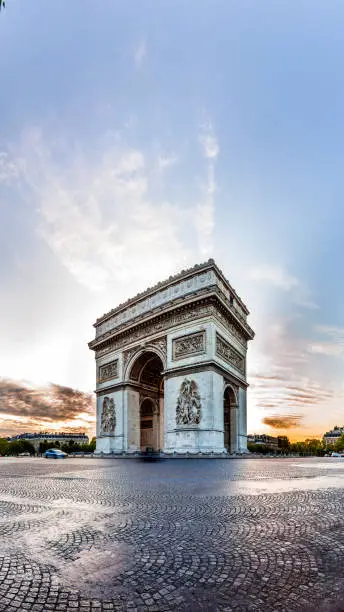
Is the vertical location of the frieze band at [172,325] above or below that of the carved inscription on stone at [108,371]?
above

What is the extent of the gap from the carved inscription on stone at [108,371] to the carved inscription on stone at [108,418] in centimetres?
194

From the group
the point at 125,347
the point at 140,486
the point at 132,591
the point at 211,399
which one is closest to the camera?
the point at 132,591

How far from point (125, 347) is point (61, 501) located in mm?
25964

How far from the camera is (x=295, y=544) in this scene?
4.21 m

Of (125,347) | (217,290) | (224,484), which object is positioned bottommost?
(224,484)

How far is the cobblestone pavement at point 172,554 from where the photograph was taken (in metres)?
2.83

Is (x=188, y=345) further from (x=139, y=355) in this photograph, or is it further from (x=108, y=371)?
(x=108, y=371)

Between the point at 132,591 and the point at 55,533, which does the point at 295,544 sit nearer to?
the point at 132,591

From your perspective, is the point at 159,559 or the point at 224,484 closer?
the point at 159,559

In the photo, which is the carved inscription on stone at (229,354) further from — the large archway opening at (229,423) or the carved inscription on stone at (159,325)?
the large archway opening at (229,423)

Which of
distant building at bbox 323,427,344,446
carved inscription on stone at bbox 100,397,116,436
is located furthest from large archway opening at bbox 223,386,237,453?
distant building at bbox 323,427,344,446

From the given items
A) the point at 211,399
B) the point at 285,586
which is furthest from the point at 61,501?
the point at 211,399

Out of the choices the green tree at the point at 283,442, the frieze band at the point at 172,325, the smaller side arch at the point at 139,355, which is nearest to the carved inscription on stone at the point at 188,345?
the frieze band at the point at 172,325

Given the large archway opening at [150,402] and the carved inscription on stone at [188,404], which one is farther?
the large archway opening at [150,402]
